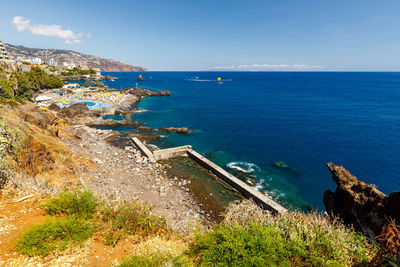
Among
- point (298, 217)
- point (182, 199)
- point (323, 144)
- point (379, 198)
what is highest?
point (298, 217)

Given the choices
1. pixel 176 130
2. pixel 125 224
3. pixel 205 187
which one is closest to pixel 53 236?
pixel 125 224

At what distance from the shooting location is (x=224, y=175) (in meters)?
19.6

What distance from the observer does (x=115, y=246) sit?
5.66m

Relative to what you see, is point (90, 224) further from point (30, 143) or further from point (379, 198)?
point (379, 198)

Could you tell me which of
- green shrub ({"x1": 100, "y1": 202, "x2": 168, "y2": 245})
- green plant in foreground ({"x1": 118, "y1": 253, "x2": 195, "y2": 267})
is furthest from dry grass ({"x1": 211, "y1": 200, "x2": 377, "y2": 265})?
green shrub ({"x1": 100, "y1": 202, "x2": 168, "y2": 245})

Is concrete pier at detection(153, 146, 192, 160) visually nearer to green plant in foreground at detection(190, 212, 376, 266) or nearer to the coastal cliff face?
the coastal cliff face

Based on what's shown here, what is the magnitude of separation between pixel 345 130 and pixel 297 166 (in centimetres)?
2047

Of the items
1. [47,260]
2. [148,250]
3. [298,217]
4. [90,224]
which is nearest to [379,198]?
[298,217]

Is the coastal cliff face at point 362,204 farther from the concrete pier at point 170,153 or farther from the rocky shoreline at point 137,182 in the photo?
the concrete pier at point 170,153

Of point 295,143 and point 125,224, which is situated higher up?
point 125,224

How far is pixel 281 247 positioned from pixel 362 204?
880 centimetres

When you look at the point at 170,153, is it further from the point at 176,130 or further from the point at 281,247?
the point at 281,247

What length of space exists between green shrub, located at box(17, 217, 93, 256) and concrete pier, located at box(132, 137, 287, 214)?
12980 mm

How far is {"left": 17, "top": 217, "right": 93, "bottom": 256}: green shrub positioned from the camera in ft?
16.1
